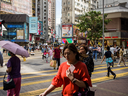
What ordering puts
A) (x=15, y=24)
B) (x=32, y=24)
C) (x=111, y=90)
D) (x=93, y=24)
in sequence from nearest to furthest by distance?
(x=111, y=90) < (x=93, y=24) < (x=15, y=24) < (x=32, y=24)

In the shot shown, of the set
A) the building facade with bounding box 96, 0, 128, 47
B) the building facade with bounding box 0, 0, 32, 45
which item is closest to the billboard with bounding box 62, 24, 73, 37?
the building facade with bounding box 0, 0, 32, 45

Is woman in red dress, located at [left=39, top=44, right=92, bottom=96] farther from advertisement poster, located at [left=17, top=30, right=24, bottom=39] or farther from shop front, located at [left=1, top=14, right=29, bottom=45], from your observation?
advertisement poster, located at [left=17, top=30, right=24, bottom=39]

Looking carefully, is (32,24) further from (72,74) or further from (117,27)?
(72,74)

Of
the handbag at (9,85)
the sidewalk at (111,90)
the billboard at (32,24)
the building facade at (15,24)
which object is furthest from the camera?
the billboard at (32,24)

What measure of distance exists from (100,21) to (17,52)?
23.8m

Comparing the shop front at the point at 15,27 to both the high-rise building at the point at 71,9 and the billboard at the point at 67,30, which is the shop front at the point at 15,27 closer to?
the billboard at the point at 67,30

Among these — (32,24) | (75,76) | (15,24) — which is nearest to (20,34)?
(15,24)

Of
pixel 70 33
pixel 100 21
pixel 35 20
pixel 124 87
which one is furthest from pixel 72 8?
pixel 124 87

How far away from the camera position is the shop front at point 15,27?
182 feet

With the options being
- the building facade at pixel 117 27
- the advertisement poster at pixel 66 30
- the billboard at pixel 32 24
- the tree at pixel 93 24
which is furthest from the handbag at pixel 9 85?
the advertisement poster at pixel 66 30

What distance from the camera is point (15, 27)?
185 ft

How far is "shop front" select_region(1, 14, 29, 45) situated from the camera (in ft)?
182

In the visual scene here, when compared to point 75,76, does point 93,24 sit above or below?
above

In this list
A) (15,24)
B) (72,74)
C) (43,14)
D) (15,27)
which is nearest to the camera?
(72,74)
